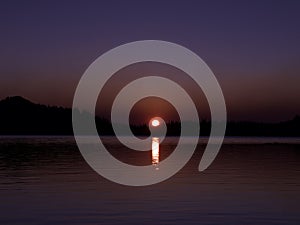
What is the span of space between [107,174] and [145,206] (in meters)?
27.1

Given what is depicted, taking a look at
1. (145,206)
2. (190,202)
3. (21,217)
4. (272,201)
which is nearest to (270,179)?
(272,201)

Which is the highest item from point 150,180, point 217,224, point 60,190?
point 150,180

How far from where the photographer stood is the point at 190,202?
39.7 meters

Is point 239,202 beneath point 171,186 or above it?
beneath

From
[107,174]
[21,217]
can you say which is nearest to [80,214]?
[21,217]

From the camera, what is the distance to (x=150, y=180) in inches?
2254

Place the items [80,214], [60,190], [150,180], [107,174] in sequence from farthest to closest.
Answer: [107,174] → [150,180] → [60,190] → [80,214]

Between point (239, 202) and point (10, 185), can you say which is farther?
point (10, 185)

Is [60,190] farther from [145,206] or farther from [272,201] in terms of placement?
[272,201]

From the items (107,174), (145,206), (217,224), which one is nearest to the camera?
(217,224)

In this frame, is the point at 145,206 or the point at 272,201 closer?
the point at 145,206

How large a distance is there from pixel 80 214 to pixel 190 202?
9.69 meters

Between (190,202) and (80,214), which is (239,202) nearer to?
(190,202)

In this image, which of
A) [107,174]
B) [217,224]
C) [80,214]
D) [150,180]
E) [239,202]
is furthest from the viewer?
[107,174]
